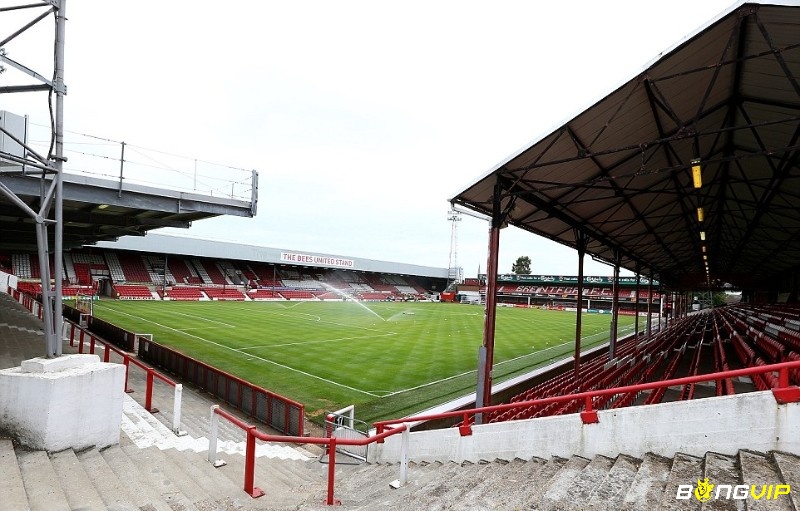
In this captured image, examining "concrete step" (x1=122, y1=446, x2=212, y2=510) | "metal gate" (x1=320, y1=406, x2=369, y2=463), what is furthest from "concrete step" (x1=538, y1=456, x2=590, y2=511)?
"metal gate" (x1=320, y1=406, x2=369, y2=463)

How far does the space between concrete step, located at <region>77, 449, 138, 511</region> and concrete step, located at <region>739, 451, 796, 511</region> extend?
6069mm

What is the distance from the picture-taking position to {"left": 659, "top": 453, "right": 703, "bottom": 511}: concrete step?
374 cm

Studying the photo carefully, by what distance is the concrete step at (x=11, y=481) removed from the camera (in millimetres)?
4352

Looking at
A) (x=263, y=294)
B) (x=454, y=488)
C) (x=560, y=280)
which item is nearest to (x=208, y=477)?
(x=454, y=488)

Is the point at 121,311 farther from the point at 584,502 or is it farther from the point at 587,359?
the point at 584,502

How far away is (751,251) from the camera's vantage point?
2486 centimetres

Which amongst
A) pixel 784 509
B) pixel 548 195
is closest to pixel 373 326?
pixel 548 195

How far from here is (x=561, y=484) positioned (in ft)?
15.2

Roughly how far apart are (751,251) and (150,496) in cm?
3058

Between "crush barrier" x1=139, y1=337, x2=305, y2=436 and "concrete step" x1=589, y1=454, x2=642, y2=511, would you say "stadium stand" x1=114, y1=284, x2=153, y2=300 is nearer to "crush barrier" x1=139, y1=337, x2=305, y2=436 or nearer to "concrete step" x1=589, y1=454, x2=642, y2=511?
"crush barrier" x1=139, y1=337, x2=305, y2=436

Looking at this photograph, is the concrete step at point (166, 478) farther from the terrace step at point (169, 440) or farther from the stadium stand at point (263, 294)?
the stadium stand at point (263, 294)

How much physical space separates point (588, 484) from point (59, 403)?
21.3 ft

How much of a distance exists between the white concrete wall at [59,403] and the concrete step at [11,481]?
11.8 inches

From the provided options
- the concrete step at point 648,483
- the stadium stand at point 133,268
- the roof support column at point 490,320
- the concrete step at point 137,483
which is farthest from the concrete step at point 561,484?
the stadium stand at point 133,268
